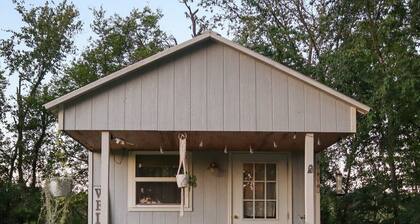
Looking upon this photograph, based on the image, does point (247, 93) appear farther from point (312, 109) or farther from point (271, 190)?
point (271, 190)

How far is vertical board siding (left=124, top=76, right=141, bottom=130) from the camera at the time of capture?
303 inches

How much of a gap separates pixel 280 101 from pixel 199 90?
105 cm

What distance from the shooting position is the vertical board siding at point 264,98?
25.6 feet

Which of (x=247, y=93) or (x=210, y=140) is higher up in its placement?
(x=247, y=93)

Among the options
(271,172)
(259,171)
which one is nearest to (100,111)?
(259,171)

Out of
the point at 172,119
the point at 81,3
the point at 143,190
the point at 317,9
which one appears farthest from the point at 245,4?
the point at 172,119

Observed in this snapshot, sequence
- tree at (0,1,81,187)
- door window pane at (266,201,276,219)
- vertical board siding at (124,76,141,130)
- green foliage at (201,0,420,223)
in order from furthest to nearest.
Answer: tree at (0,1,81,187)
green foliage at (201,0,420,223)
door window pane at (266,201,276,219)
vertical board siding at (124,76,141,130)

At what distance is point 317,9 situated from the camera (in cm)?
1812

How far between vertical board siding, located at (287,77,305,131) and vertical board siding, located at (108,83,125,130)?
215 centimetres

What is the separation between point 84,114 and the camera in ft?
25.2

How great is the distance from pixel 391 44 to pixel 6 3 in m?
11.5

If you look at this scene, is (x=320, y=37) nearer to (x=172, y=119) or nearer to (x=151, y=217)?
(x=151, y=217)

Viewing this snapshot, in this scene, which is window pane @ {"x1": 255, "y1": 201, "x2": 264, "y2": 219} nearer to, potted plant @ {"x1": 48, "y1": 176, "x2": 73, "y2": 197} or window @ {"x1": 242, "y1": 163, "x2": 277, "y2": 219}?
window @ {"x1": 242, "y1": 163, "x2": 277, "y2": 219}

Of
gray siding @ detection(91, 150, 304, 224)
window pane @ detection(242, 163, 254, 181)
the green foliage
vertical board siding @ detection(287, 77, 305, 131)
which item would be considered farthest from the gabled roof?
the green foliage
